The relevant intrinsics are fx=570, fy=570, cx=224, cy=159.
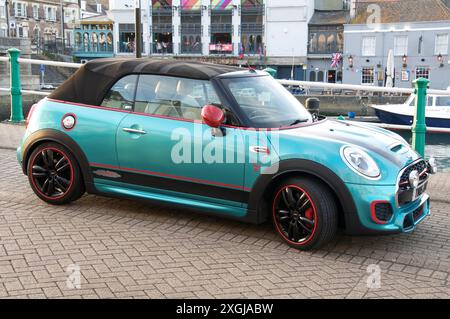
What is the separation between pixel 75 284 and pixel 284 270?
61.9 inches

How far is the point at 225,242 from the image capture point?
16.6 ft

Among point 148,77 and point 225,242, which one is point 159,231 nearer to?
point 225,242

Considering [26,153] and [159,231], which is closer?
[159,231]

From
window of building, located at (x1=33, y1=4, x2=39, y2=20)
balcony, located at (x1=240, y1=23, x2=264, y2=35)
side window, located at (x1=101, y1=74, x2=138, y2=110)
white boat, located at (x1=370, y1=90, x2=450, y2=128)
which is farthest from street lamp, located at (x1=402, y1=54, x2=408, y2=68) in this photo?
window of building, located at (x1=33, y1=4, x2=39, y2=20)

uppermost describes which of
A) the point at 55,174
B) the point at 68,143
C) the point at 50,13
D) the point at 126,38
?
the point at 50,13

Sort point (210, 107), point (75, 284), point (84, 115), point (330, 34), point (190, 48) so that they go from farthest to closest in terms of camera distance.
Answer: point (190, 48), point (330, 34), point (84, 115), point (210, 107), point (75, 284)

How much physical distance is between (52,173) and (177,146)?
156 centimetres


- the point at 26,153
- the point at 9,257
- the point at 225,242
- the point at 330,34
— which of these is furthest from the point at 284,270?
the point at 330,34

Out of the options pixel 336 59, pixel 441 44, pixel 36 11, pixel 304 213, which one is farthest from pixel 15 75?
pixel 36 11

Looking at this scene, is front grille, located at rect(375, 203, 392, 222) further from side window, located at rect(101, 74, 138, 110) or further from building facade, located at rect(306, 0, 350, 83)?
building facade, located at rect(306, 0, 350, 83)

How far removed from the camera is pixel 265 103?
5422mm

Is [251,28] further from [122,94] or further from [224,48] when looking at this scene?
[122,94]

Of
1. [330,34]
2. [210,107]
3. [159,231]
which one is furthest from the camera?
[330,34]

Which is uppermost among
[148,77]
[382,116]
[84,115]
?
[148,77]
